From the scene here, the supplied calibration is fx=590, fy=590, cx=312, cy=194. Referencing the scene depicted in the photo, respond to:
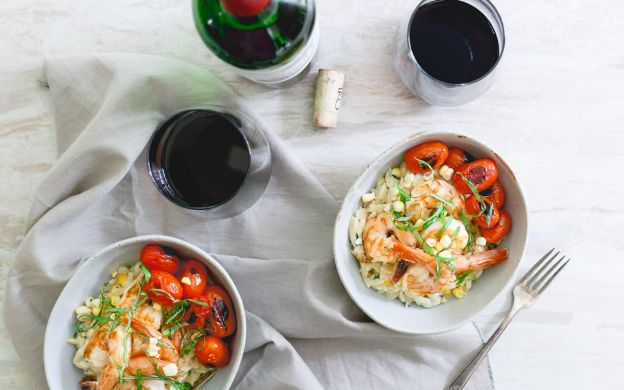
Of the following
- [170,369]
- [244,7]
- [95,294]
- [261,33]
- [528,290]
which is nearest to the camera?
[244,7]

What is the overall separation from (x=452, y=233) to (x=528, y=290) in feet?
1.24

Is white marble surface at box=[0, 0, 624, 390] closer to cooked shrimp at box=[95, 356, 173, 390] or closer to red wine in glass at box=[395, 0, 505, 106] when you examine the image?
red wine in glass at box=[395, 0, 505, 106]

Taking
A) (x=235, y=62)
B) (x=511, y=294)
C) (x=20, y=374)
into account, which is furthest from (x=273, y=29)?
(x=20, y=374)

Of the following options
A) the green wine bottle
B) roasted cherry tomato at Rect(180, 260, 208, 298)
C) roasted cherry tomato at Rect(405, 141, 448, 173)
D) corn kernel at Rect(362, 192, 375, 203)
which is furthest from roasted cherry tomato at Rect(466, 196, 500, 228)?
roasted cherry tomato at Rect(180, 260, 208, 298)

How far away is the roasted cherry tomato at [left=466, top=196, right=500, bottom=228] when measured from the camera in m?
1.43

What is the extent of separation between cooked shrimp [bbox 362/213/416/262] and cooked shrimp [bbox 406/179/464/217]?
0.06 metres

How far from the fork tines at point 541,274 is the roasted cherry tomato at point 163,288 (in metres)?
0.93

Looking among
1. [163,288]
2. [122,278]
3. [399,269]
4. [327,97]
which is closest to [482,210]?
[399,269]

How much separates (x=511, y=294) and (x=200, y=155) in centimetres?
94

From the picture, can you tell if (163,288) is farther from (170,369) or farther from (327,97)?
(327,97)

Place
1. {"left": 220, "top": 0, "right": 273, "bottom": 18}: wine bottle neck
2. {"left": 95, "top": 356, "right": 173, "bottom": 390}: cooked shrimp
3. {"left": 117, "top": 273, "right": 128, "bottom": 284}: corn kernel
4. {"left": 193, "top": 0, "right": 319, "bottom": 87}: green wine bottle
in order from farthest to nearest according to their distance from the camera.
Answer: {"left": 117, "top": 273, "right": 128, "bottom": 284}: corn kernel, {"left": 95, "top": 356, "right": 173, "bottom": 390}: cooked shrimp, {"left": 193, "top": 0, "right": 319, "bottom": 87}: green wine bottle, {"left": 220, "top": 0, "right": 273, "bottom": 18}: wine bottle neck

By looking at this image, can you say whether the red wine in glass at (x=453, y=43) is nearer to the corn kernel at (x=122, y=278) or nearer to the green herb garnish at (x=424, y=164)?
the green herb garnish at (x=424, y=164)

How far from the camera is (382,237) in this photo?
4.73 feet

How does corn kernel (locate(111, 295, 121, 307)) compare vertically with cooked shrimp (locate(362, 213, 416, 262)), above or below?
below
